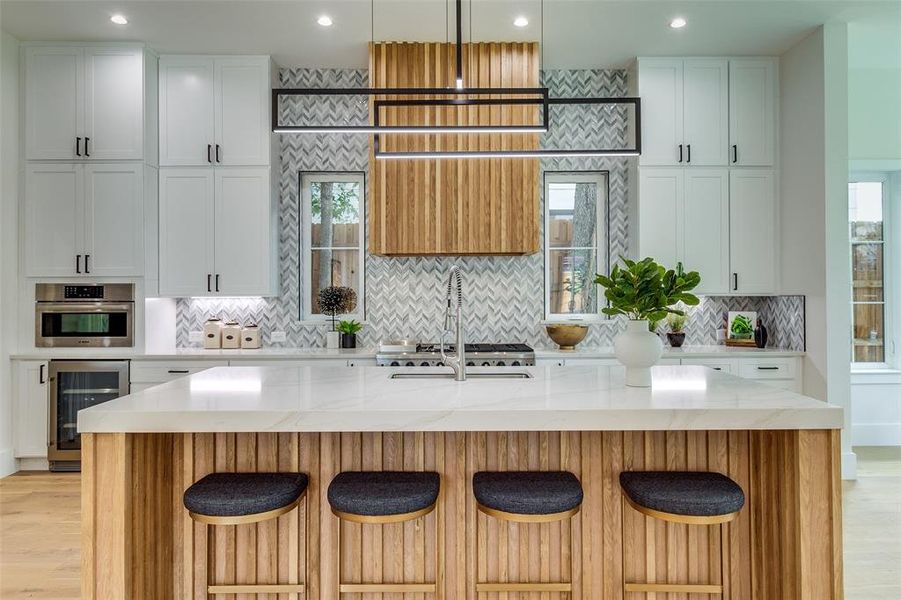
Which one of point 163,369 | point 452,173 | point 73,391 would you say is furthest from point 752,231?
point 73,391

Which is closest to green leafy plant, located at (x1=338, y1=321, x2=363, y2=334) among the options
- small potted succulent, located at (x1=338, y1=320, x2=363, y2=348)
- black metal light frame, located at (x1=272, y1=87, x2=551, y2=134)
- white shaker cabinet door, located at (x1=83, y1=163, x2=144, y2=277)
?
small potted succulent, located at (x1=338, y1=320, x2=363, y2=348)

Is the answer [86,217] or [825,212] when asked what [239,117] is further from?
[825,212]

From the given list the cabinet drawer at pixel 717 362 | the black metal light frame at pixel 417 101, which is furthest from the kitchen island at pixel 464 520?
the cabinet drawer at pixel 717 362

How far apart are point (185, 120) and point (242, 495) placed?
3419 mm

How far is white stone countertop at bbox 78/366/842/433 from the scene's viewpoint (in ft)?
5.74

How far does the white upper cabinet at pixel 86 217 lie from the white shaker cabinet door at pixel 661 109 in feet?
12.7

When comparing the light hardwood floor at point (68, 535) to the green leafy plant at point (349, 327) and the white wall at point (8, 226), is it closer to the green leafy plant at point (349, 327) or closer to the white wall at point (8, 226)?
the white wall at point (8, 226)

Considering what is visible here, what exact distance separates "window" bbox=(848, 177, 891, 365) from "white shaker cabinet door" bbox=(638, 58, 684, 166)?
6.39 ft

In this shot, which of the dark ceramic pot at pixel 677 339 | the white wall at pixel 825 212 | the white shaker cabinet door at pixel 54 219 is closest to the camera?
the white wall at pixel 825 212

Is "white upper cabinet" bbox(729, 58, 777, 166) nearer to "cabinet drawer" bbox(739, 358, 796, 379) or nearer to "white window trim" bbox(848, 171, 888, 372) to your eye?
"white window trim" bbox(848, 171, 888, 372)

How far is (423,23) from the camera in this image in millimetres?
3820

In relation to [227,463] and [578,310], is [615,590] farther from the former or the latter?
[578,310]

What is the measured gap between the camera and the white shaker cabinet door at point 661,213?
14.0 ft

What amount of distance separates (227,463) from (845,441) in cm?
408
